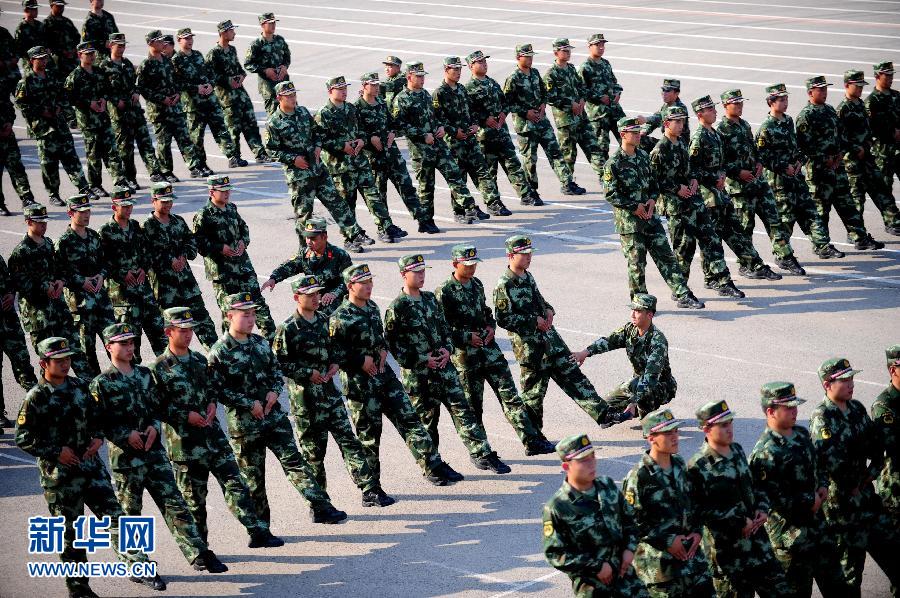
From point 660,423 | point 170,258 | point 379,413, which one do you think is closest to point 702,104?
point 170,258

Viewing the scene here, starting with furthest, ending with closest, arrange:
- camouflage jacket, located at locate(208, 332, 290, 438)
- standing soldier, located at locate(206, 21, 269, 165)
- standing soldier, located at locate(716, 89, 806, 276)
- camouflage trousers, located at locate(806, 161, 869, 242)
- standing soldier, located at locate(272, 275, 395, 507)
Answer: standing soldier, located at locate(206, 21, 269, 165), camouflage trousers, located at locate(806, 161, 869, 242), standing soldier, located at locate(716, 89, 806, 276), standing soldier, located at locate(272, 275, 395, 507), camouflage jacket, located at locate(208, 332, 290, 438)

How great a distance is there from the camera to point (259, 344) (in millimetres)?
11758

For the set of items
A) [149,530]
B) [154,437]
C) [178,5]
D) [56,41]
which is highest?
[178,5]

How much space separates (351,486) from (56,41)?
608 inches

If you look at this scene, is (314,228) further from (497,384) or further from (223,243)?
(497,384)

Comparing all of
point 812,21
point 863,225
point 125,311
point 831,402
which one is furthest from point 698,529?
point 812,21

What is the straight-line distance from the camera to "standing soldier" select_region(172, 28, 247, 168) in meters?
22.7

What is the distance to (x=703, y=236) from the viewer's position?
17.3 meters

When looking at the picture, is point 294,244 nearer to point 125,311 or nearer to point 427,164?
point 427,164

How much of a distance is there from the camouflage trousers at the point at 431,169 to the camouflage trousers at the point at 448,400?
24.2ft

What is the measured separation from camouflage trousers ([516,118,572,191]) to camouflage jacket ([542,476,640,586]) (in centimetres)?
1212

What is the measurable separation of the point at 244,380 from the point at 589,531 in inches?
148

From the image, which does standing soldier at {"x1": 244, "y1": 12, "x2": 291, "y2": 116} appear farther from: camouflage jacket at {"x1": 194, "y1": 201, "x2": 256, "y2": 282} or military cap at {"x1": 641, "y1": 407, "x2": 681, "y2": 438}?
military cap at {"x1": 641, "y1": 407, "x2": 681, "y2": 438}

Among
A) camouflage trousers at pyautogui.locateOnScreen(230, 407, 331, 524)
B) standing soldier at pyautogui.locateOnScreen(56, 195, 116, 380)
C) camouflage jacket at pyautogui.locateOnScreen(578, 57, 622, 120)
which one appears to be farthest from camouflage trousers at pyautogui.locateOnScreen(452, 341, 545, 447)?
camouflage jacket at pyautogui.locateOnScreen(578, 57, 622, 120)
